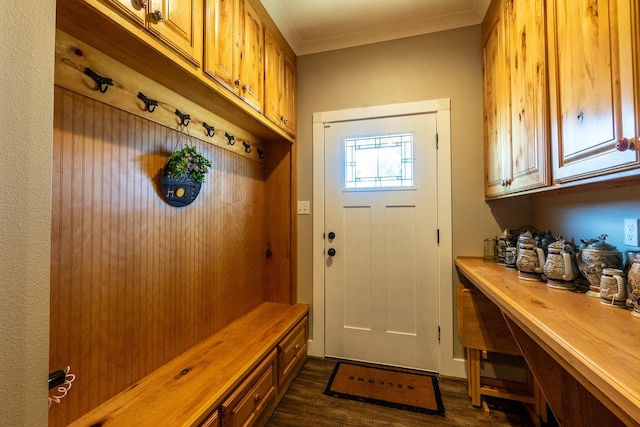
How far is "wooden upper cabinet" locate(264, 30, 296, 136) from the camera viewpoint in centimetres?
199

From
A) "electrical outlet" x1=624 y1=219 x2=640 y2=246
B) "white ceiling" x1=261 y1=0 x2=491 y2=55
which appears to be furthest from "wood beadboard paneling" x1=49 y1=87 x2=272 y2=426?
"electrical outlet" x1=624 y1=219 x2=640 y2=246

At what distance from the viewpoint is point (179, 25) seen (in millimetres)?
1180

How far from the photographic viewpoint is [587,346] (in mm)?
731

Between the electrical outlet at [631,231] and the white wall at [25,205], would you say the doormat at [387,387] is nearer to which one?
the electrical outlet at [631,231]

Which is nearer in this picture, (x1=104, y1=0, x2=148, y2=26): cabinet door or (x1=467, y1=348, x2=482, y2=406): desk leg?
(x1=104, y1=0, x2=148, y2=26): cabinet door

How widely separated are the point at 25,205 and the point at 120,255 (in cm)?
71

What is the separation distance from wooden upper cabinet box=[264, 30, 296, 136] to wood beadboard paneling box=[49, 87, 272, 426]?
1.83 ft

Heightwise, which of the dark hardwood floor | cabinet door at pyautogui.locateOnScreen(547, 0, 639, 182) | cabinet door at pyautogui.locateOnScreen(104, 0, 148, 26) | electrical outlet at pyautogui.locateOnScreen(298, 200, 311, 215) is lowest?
the dark hardwood floor

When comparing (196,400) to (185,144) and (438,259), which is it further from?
(438,259)

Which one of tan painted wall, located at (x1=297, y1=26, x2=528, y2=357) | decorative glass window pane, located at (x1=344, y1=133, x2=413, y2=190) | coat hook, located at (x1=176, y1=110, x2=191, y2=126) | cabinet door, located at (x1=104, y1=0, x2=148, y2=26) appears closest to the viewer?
cabinet door, located at (x1=104, y1=0, x2=148, y2=26)

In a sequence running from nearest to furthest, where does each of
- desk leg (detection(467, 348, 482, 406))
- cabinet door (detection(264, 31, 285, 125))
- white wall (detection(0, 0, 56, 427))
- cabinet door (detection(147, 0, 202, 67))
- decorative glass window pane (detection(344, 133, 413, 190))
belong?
white wall (detection(0, 0, 56, 427))
cabinet door (detection(147, 0, 202, 67))
desk leg (detection(467, 348, 482, 406))
cabinet door (detection(264, 31, 285, 125))
decorative glass window pane (detection(344, 133, 413, 190))

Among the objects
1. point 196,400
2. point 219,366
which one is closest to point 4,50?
point 196,400

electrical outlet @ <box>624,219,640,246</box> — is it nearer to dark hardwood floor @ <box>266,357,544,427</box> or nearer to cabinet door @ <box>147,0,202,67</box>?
dark hardwood floor @ <box>266,357,544,427</box>

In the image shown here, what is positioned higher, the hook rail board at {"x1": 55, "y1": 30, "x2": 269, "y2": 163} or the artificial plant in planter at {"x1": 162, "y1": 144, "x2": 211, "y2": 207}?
the hook rail board at {"x1": 55, "y1": 30, "x2": 269, "y2": 163}
